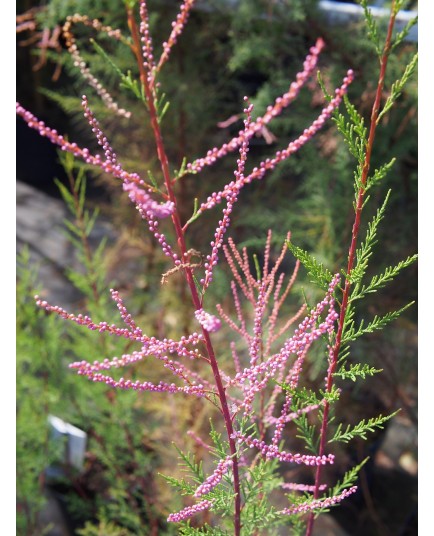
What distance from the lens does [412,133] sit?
1674 millimetres

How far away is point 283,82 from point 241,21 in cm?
18

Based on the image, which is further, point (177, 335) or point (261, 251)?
point (261, 251)

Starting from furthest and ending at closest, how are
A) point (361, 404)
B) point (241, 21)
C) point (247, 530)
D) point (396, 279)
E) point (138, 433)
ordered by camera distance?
point (361, 404)
point (396, 279)
point (241, 21)
point (138, 433)
point (247, 530)

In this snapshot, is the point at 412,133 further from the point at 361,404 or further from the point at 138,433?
the point at 138,433

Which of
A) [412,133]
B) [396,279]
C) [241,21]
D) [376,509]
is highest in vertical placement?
[241,21]

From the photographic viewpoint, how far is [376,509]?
2004mm

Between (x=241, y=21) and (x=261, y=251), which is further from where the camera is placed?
(x=261, y=251)

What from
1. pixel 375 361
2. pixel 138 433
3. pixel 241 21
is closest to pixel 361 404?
pixel 375 361

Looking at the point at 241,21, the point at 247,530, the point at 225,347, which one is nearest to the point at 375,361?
the point at 225,347

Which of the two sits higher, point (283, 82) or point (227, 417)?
point (283, 82)

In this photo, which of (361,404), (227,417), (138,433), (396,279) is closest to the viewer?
(227,417)

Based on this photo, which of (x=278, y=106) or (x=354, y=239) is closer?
(x=278, y=106)

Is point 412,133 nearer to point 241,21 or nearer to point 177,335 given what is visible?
point 241,21

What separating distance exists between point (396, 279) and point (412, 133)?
41cm
